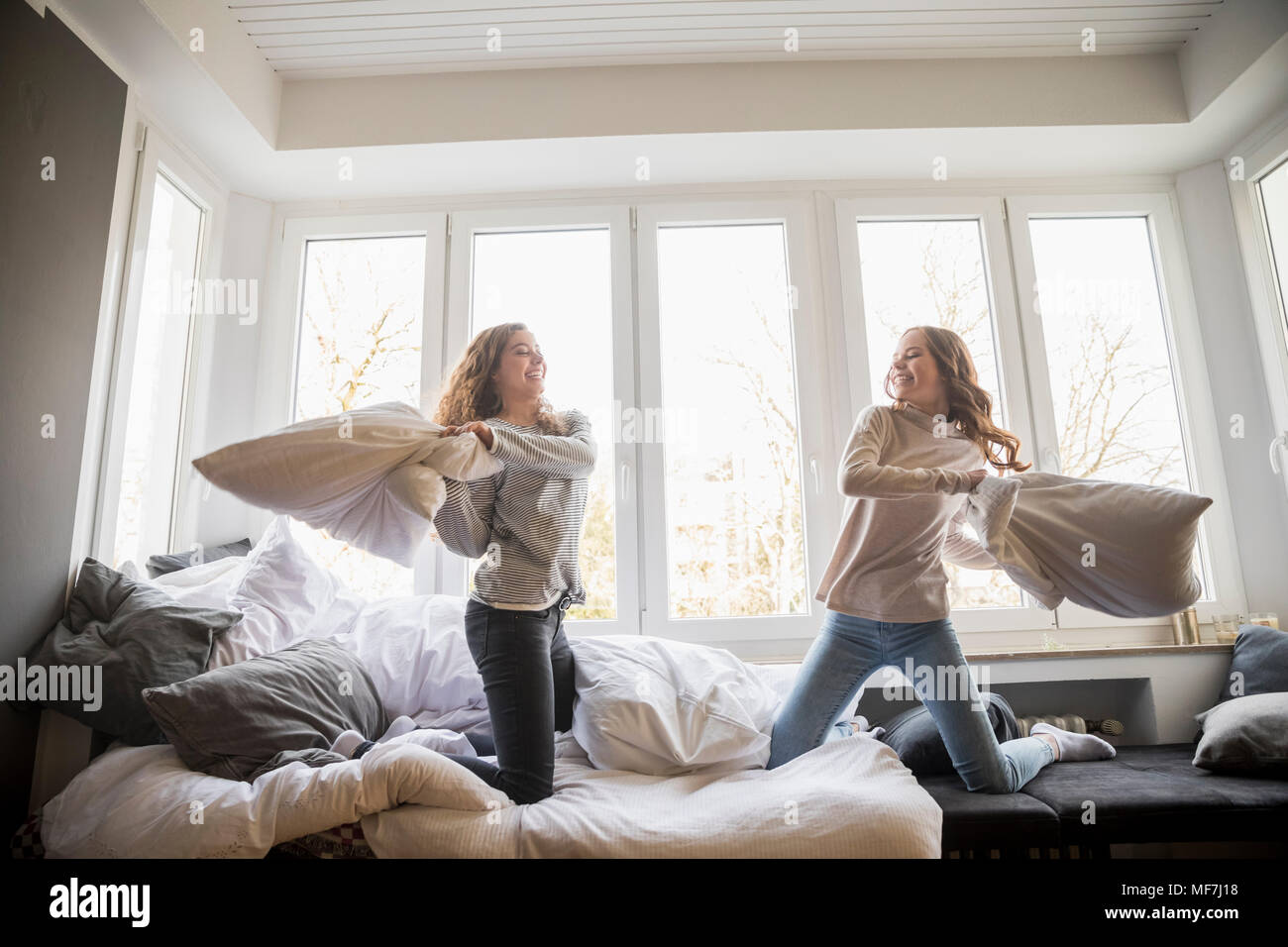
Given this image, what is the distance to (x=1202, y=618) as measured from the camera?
2.90m

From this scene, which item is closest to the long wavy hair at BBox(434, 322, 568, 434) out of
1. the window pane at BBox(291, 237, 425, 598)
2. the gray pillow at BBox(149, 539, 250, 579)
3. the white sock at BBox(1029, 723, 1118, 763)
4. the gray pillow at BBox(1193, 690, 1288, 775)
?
the window pane at BBox(291, 237, 425, 598)

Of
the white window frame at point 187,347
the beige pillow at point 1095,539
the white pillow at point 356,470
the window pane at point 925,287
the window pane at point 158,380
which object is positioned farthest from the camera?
the window pane at point 925,287

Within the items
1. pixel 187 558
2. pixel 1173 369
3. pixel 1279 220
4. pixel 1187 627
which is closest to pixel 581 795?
pixel 187 558

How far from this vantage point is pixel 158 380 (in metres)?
2.73

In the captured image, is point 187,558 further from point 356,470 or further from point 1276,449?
point 1276,449

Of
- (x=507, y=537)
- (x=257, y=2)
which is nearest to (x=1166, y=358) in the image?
(x=507, y=537)

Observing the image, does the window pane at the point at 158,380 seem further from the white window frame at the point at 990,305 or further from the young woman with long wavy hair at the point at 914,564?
the white window frame at the point at 990,305

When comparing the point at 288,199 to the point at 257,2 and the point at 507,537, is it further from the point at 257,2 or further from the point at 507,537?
the point at 507,537

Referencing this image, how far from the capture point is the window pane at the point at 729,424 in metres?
2.96

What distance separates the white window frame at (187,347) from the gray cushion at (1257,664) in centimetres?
387

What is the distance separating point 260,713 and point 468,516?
73 cm

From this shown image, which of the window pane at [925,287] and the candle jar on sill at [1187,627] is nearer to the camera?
the candle jar on sill at [1187,627]

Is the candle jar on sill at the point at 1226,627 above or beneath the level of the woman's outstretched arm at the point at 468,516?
beneath

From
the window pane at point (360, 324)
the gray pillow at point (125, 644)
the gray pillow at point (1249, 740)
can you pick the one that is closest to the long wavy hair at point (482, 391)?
the gray pillow at point (125, 644)
